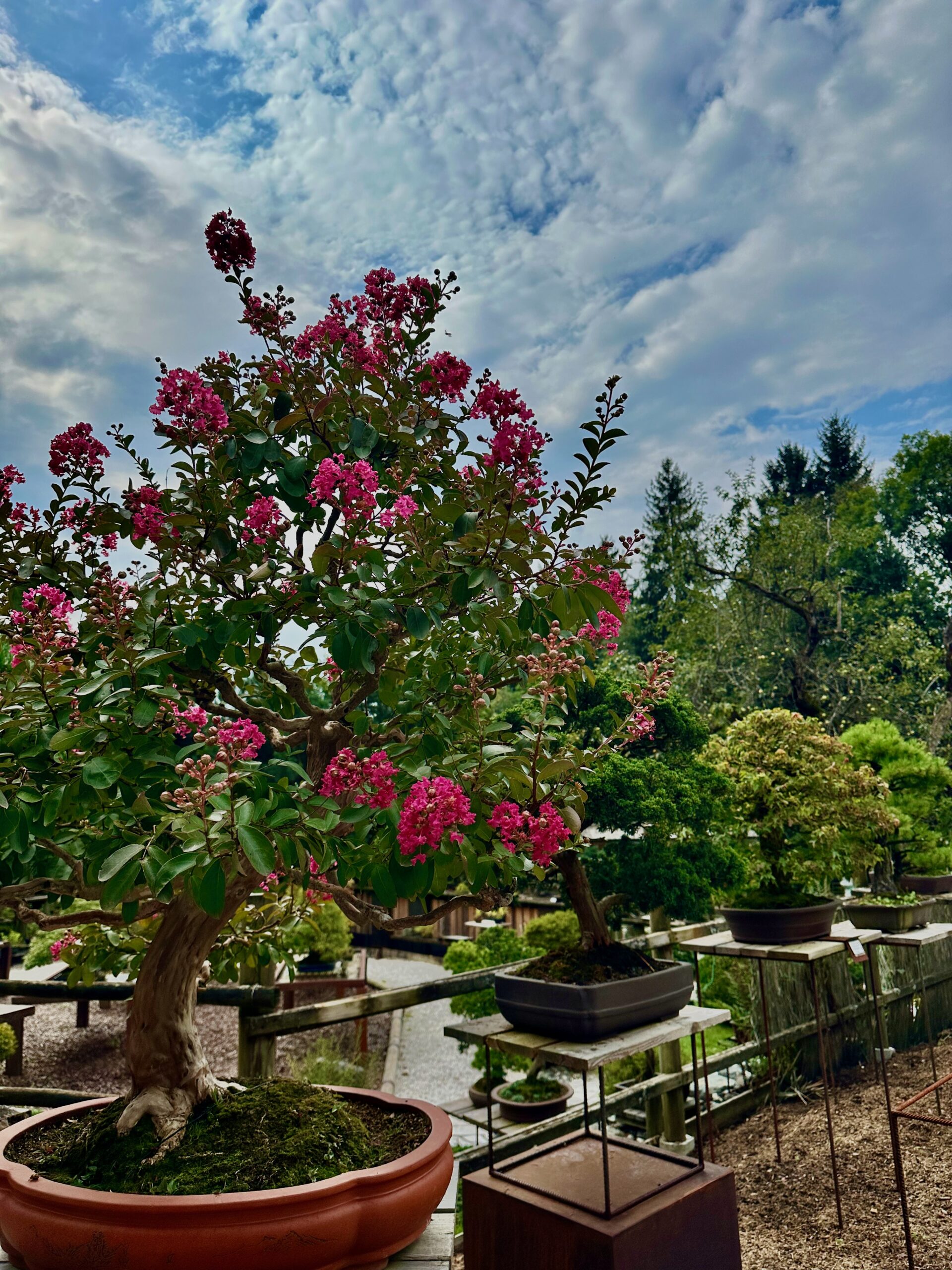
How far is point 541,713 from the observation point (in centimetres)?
135

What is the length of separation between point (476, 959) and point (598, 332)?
380 cm

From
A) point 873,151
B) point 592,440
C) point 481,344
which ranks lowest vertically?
point 592,440

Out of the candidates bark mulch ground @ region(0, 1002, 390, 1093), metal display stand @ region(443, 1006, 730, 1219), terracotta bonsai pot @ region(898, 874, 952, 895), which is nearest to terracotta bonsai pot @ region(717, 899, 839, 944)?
metal display stand @ region(443, 1006, 730, 1219)

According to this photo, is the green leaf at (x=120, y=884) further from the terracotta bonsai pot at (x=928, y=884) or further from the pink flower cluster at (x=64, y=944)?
the terracotta bonsai pot at (x=928, y=884)

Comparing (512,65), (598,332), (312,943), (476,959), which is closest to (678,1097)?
(476,959)

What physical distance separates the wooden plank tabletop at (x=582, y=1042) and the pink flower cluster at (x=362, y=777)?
2.20 ft

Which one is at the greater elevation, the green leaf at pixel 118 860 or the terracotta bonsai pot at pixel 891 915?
the green leaf at pixel 118 860

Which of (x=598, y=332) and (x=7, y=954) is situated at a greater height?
(x=598, y=332)

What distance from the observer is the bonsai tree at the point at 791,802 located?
9.43 ft

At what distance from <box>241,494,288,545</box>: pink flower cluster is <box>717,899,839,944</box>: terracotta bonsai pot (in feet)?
6.82

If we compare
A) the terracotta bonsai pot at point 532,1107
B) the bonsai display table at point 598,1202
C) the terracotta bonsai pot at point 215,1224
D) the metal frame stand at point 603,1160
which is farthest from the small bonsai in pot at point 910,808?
the terracotta bonsai pot at point 215,1224

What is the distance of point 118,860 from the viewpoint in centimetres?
108

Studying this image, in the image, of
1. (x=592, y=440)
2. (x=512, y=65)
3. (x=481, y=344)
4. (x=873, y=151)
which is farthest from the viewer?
(x=873, y=151)

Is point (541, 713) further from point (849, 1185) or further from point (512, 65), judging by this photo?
point (849, 1185)
